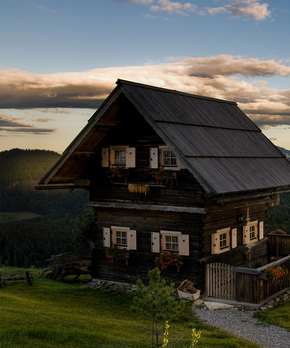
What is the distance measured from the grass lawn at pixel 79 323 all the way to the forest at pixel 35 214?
607 centimetres

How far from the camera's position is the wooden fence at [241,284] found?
1708 centimetres

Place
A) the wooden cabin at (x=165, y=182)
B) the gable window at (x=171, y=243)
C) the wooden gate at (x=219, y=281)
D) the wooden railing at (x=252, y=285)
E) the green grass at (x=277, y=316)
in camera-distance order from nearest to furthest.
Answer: the green grass at (x=277, y=316), the wooden railing at (x=252, y=285), the wooden gate at (x=219, y=281), the wooden cabin at (x=165, y=182), the gable window at (x=171, y=243)

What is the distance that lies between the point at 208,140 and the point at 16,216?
112 metres

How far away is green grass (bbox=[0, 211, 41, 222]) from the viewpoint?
121 metres

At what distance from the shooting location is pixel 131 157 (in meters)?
19.8

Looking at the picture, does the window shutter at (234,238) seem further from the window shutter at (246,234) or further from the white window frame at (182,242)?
the white window frame at (182,242)

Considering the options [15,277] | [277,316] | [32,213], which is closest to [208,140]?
[277,316]

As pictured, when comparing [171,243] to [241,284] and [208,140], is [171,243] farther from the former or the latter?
[208,140]

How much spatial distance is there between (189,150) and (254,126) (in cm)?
921

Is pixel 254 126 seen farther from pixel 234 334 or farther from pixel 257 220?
pixel 234 334

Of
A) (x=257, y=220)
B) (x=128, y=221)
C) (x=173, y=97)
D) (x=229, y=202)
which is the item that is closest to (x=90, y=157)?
(x=128, y=221)

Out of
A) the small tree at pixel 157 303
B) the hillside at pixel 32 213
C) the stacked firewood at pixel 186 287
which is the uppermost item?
the small tree at pixel 157 303

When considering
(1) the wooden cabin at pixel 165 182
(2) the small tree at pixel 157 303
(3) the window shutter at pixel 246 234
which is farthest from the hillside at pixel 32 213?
(2) the small tree at pixel 157 303

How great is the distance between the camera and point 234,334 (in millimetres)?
14250
